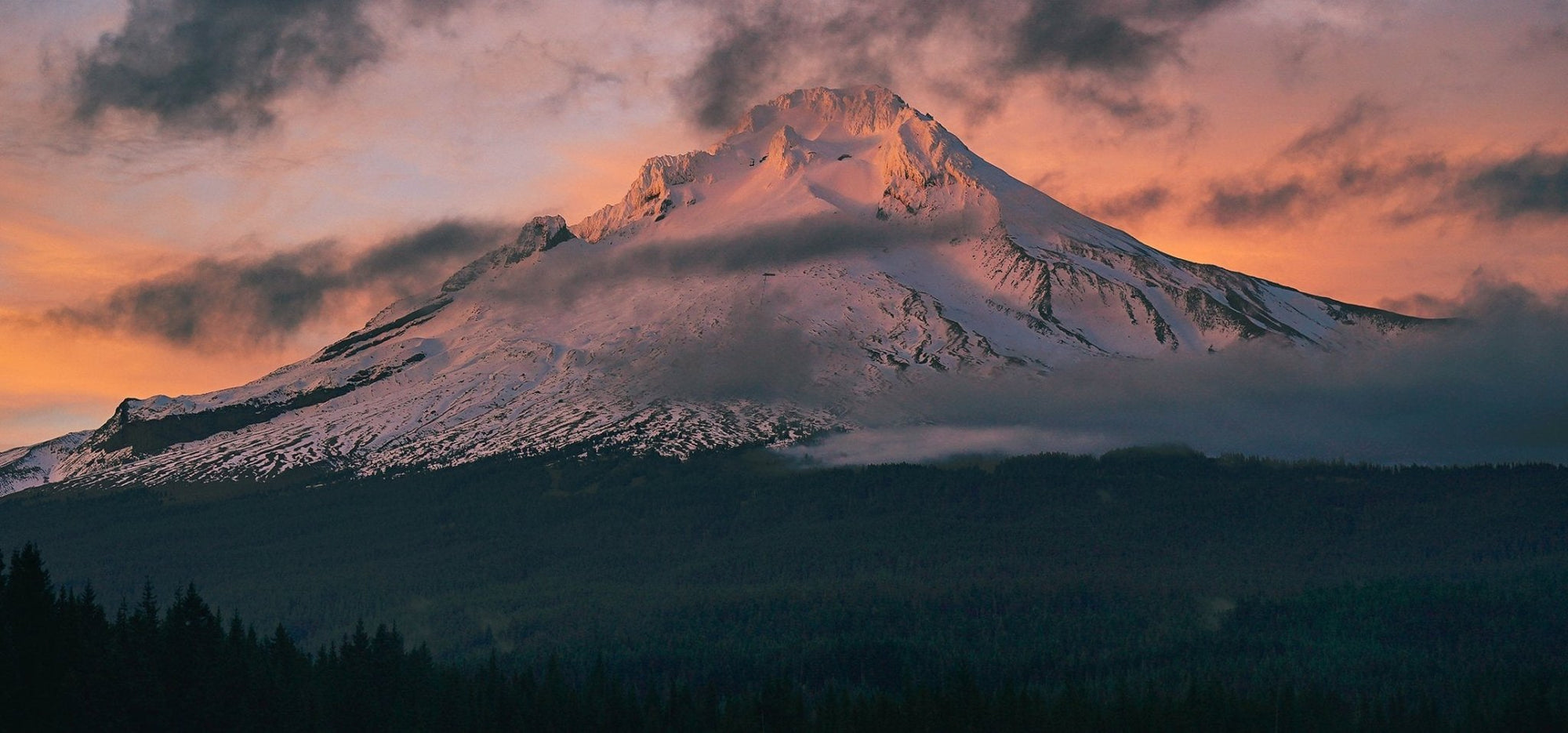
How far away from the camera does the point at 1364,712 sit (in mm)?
182750

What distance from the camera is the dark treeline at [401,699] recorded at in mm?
94500

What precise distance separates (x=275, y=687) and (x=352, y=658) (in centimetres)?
2572

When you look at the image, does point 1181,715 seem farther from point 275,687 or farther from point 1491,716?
point 275,687

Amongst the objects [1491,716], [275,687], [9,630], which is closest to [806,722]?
[275,687]

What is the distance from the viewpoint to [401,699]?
14875 centimetres

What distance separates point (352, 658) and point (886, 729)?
44.5 meters

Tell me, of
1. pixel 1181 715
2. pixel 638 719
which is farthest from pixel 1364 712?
pixel 638 719

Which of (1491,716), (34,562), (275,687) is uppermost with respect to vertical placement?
(34,562)

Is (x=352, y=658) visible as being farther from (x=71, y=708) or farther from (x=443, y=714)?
(x=71, y=708)

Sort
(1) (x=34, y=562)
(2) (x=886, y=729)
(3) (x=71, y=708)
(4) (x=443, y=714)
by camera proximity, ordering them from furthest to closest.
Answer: (2) (x=886, y=729) → (4) (x=443, y=714) → (3) (x=71, y=708) → (1) (x=34, y=562)

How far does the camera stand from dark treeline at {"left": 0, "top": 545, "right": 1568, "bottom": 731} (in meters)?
94.5

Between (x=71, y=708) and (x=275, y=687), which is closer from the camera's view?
(x=71, y=708)

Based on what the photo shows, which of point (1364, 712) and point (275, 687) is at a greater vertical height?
point (275, 687)

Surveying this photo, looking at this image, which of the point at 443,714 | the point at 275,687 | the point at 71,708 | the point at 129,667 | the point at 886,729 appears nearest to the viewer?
the point at 71,708
